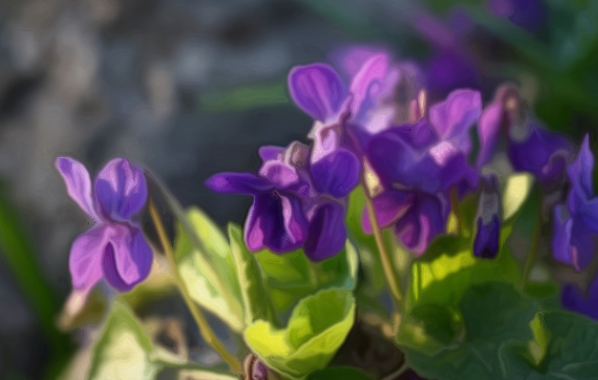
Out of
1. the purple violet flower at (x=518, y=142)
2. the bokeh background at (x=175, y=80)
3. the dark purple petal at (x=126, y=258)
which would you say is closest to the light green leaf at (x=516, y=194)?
the purple violet flower at (x=518, y=142)

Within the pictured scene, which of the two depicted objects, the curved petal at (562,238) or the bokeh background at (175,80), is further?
the bokeh background at (175,80)

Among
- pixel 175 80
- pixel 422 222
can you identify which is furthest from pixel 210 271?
pixel 175 80

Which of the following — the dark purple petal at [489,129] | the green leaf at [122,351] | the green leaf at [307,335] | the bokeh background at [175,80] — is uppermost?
the dark purple petal at [489,129]

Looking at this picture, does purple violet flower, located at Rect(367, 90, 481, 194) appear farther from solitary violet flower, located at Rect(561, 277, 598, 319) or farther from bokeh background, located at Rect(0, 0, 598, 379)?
bokeh background, located at Rect(0, 0, 598, 379)

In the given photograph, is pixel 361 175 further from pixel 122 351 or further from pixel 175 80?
pixel 175 80

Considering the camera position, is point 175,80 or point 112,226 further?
point 175,80

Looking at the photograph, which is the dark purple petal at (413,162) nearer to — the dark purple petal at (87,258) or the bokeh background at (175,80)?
the dark purple petal at (87,258)

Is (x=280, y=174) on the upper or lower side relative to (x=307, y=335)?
upper

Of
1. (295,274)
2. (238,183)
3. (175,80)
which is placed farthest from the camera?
(175,80)
